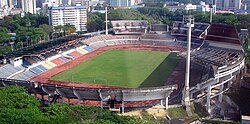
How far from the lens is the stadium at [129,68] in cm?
1638

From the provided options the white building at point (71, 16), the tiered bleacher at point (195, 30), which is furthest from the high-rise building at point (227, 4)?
the white building at point (71, 16)

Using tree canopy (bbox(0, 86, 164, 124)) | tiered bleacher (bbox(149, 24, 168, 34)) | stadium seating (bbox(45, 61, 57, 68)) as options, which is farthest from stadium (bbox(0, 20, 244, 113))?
tree canopy (bbox(0, 86, 164, 124))

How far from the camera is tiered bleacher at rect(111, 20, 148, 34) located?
1672 inches

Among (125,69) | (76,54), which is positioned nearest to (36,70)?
(125,69)

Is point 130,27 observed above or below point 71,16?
below

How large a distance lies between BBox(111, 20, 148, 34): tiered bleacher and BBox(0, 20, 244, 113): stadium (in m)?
0.96

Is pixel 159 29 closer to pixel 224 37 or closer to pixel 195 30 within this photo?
pixel 195 30

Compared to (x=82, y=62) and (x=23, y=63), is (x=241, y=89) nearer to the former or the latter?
(x=82, y=62)

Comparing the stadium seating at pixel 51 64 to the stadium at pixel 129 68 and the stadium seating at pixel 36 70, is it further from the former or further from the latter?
the stadium seating at pixel 36 70

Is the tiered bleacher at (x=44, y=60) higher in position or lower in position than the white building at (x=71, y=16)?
lower

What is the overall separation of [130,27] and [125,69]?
17415 millimetres

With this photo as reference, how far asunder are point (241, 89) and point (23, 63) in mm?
17413

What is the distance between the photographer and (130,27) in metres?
43.2

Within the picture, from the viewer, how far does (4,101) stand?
13.6 metres
